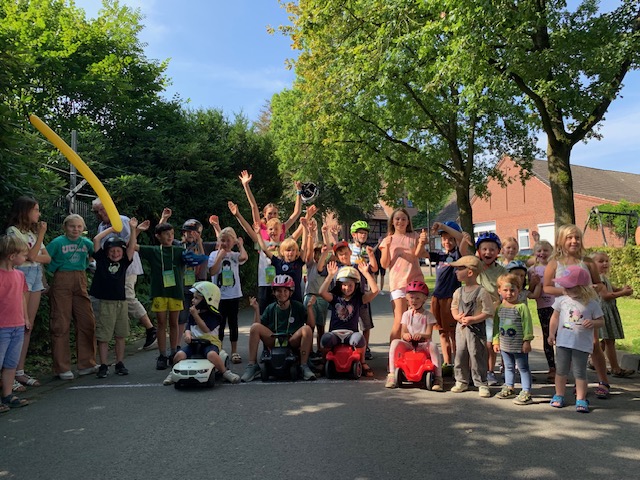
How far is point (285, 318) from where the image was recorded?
21.4 feet

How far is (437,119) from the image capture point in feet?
70.7

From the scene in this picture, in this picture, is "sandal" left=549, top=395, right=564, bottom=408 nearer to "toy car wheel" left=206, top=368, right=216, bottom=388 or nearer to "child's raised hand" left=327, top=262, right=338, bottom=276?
"child's raised hand" left=327, top=262, right=338, bottom=276

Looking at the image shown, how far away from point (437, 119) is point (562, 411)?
18.2 m

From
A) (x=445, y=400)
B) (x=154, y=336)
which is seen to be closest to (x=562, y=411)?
(x=445, y=400)

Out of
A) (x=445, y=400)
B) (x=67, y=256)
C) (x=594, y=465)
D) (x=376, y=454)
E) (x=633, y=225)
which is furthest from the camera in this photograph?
(x=633, y=225)

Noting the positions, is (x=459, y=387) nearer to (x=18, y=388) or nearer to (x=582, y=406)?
(x=582, y=406)

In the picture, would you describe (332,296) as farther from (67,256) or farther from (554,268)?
(67,256)

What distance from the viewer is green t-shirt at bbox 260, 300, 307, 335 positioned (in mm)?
6484

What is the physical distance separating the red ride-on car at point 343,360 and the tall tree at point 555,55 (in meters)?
9.09

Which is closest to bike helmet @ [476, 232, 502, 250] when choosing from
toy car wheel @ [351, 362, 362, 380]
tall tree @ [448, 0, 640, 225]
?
toy car wheel @ [351, 362, 362, 380]

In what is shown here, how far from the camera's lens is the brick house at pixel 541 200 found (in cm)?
4038

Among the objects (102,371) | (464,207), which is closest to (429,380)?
(102,371)

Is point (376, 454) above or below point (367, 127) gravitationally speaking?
below

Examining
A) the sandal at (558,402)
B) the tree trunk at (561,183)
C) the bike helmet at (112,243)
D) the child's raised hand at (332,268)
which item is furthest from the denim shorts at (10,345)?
the tree trunk at (561,183)
